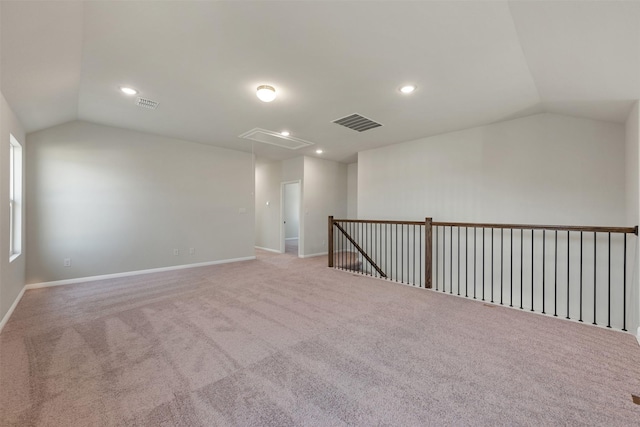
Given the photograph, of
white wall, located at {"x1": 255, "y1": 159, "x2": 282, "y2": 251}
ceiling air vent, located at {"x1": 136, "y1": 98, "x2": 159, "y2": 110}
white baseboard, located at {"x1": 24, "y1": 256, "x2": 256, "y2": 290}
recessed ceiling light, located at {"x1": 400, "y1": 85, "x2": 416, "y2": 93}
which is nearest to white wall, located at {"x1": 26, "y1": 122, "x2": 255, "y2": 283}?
white baseboard, located at {"x1": 24, "y1": 256, "x2": 256, "y2": 290}

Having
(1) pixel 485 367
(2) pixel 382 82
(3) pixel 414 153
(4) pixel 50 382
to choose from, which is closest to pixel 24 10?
(4) pixel 50 382

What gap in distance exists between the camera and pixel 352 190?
7.76 m

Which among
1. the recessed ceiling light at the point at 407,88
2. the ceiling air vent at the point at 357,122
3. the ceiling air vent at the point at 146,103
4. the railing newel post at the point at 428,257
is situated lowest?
the railing newel post at the point at 428,257

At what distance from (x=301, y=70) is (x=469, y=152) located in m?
3.45

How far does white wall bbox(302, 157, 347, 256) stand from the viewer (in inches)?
265

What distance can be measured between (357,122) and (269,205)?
427cm

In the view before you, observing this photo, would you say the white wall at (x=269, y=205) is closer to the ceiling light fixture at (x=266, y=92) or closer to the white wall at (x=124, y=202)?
the white wall at (x=124, y=202)

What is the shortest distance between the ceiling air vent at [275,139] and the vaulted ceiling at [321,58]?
821 millimetres

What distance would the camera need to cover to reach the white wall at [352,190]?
7695mm

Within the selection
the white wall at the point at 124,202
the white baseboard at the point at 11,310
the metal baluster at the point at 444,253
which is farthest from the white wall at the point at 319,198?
the white baseboard at the point at 11,310

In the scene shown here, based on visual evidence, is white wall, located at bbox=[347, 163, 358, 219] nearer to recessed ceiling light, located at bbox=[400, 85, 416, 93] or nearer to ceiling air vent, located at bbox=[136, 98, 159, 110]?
recessed ceiling light, located at bbox=[400, 85, 416, 93]

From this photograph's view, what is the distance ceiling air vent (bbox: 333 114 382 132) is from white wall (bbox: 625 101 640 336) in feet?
9.51

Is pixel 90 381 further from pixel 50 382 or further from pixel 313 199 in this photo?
pixel 313 199

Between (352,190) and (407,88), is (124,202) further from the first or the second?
(352,190)
